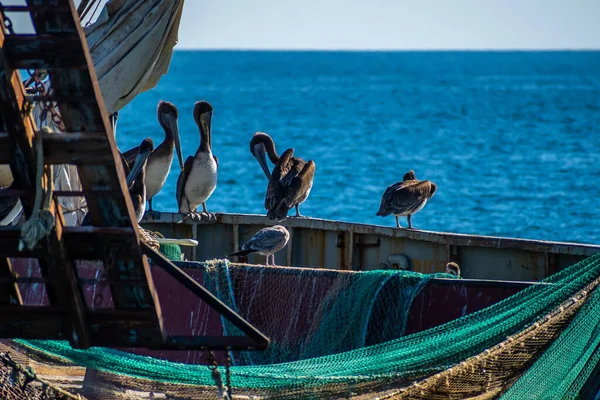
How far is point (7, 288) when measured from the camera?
20.2 ft

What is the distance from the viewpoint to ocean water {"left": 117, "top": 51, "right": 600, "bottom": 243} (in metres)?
32.5

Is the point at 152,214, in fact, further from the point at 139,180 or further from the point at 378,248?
the point at 378,248

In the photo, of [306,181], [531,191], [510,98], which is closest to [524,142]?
[531,191]

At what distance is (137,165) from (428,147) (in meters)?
40.3

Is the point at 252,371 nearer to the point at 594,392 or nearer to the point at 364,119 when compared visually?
the point at 594,392

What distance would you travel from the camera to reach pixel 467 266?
11.1m

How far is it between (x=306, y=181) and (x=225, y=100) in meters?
73.2

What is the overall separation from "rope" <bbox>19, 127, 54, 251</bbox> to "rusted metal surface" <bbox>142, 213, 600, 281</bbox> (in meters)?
5.70

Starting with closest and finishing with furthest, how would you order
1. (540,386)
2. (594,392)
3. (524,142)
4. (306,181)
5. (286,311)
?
(540,386) < (594,392) < (286,311) < (306,181) < (524,142)

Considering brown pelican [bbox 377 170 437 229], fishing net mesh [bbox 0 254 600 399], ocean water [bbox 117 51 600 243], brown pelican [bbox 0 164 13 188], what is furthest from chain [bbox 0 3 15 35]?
ocean water [bbox 117 51 600 243]

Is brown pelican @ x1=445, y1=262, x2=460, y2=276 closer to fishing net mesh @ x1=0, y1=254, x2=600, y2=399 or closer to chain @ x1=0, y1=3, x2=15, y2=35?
fishing net mesh @ x1=0, y1=254, x2=600, y2=399

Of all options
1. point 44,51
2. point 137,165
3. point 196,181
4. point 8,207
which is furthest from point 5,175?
point 44,51

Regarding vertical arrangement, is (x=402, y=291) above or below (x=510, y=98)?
below

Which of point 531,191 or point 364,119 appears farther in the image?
point 364,119
